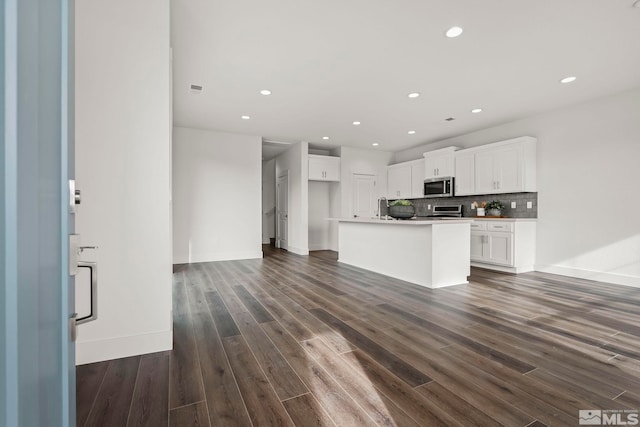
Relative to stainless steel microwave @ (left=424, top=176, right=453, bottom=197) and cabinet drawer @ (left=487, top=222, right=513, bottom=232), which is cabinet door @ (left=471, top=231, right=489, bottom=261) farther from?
stainless steel microwave @ (left=424, top=176, right=453, bottom=197)

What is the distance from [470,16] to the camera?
2.54 meters

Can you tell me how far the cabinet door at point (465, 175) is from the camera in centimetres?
580

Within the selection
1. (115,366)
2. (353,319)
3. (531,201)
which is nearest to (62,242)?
(115,366)

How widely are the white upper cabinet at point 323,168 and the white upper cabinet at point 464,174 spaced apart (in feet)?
8.79

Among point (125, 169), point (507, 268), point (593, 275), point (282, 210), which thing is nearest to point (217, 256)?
point (282, 210)

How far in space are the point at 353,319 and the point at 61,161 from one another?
8.25 ft

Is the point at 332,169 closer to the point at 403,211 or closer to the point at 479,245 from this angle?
the point at 403,211

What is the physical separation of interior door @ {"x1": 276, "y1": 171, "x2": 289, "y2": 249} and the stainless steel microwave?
3350mm

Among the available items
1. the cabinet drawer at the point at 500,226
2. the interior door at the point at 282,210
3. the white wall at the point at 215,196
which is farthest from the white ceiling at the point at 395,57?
the interior door at the point at 282,210

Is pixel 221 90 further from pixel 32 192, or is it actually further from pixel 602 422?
pixel 602 422

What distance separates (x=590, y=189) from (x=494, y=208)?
1.35m

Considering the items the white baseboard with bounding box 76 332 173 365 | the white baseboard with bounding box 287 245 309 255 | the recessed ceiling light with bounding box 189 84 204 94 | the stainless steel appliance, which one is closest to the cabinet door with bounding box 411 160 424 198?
the stainless steel appliance

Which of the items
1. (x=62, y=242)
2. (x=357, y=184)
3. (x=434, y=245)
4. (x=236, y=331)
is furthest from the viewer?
(x=357, y=184)

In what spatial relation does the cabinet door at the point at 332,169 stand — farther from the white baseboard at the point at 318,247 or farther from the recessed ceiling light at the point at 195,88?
the recessed ceiling light at the point at 195,88
